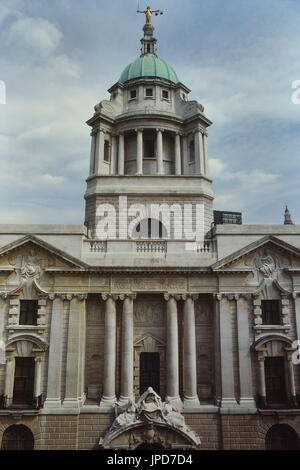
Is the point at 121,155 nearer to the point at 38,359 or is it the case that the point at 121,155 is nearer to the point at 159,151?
the point at 159,151

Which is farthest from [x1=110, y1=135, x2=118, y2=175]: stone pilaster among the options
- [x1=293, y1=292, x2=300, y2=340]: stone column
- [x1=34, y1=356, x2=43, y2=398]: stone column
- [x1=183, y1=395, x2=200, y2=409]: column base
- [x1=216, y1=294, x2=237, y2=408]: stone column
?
[x1=183, y1=395, x2=200, y2=409]: column base

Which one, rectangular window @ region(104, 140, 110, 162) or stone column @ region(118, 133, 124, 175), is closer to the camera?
stone column @ region(118, 133, 124, 175)

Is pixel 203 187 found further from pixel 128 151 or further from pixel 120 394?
pixel 120 394

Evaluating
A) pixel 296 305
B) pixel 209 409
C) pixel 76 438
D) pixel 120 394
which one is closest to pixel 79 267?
pixel 120 394

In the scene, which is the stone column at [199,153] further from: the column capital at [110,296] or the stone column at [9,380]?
the stone column at [9,380]

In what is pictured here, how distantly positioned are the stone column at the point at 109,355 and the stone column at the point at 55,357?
279cm

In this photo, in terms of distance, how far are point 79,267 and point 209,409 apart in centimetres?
1187

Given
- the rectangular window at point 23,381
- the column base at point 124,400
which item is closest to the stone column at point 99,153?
the rectangular window at point 23,381

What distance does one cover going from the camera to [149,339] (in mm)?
24094

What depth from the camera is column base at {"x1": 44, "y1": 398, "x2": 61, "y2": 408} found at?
71.4 feet

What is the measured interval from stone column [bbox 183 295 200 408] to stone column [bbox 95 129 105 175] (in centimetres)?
1447

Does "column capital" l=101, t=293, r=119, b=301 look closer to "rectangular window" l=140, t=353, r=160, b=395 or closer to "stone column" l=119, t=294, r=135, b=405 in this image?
"stone column" l=119, t=294, r=135, b=405

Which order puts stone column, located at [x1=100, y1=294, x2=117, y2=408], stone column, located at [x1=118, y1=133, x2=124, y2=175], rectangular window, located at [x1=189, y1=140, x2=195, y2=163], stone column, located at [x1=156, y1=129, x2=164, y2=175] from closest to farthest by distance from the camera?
stone column, located at [x1=100, y1=294, x2=117, y2=408] < stone column, located at [x1=156, y1=129, x2=164, y2=175] < stone column, located at [x1=118, y1=133, x2=124, y2=175] < rectangular window, located at [x1=189, y1=140, x2=195, y2=163]
